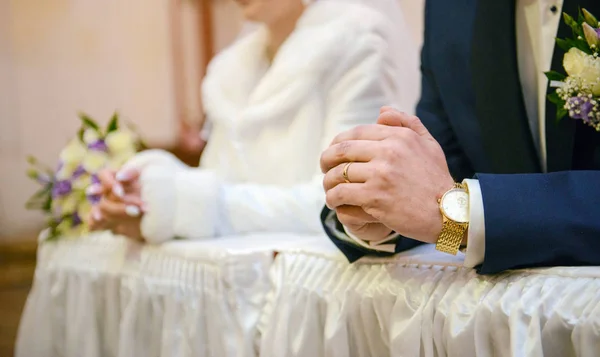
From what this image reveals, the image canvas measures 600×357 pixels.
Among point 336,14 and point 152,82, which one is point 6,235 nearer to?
point 152,82

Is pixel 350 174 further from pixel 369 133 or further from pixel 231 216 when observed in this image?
pixel 231 216

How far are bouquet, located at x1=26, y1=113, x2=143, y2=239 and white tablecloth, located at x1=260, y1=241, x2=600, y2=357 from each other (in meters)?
0.58

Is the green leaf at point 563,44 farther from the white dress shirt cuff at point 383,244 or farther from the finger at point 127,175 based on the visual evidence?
the finger at point 127,175

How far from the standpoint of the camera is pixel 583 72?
0.75 meters

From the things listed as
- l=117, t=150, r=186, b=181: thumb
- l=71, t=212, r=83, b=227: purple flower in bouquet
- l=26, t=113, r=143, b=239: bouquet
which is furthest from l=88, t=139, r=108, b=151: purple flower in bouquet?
l=117, t=150, r=186, b=181: thumb

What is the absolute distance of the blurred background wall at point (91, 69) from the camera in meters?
3.89

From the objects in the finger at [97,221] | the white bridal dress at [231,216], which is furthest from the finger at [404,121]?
the finger at [97,221]

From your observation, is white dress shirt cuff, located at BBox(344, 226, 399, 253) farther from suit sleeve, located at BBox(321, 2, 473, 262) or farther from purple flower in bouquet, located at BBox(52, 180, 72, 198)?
purple flower in bouquet, located at BBox(52, 180, 72, 198)

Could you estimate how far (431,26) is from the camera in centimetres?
109

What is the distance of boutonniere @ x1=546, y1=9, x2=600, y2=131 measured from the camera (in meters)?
0.74

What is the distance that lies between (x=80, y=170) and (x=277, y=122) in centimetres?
45

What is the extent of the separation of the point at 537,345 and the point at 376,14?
33.4 inches

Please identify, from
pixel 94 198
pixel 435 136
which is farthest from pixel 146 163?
pixel 435 136

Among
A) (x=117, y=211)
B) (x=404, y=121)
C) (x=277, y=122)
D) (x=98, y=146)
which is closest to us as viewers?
(x=404, y=121)
